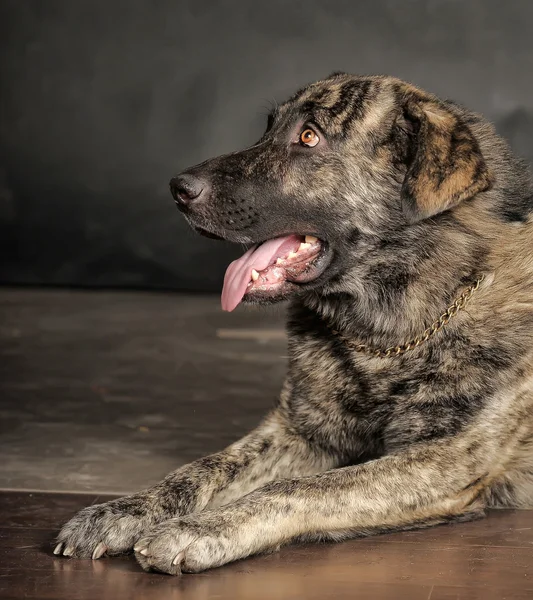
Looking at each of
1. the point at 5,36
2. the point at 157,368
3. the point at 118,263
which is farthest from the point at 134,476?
the point at 5,36

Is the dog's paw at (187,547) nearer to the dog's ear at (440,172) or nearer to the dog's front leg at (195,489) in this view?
the dog's front leg at (195,489)

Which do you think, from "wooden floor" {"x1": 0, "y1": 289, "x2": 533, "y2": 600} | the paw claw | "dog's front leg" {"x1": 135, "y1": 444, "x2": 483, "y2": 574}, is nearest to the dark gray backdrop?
"wooden floor" {"x1": 0, "y1": 289, "x2": 533, "y2": 600}

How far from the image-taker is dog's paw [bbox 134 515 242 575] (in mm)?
2936

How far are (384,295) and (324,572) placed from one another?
987 mm

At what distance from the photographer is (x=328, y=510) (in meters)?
3.18

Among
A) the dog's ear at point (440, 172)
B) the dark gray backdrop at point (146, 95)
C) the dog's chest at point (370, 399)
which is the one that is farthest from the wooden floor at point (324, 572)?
the dark gray backdrop at point (146, 95)

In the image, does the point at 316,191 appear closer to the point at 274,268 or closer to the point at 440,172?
the point at 274,268

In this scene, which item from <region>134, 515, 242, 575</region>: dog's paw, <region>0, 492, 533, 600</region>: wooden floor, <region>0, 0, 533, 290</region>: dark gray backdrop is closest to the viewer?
<region>0, 492, 533, 600</region>: wooden floor

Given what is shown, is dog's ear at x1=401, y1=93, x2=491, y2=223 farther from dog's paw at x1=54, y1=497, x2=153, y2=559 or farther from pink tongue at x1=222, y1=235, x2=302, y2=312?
dog's paw at x1=54, y1=497, x2=153, y2=559

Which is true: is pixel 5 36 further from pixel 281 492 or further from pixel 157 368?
pixel 281 492

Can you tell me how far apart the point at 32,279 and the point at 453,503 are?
291 inches

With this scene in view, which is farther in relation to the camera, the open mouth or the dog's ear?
the open mouth

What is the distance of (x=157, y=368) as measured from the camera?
6266 millimetres

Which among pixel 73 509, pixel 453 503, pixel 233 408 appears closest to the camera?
pixel 453 503
